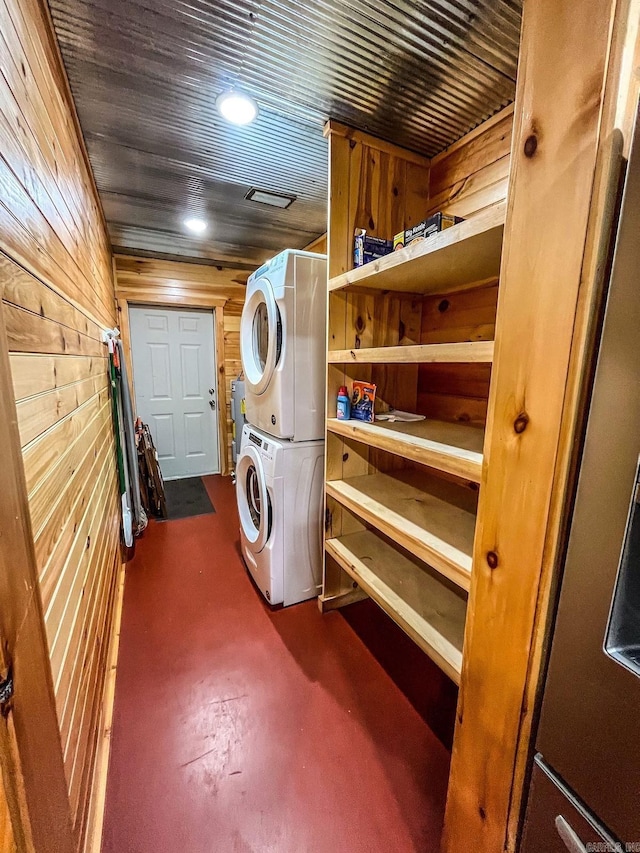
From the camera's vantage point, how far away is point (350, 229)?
1.61m

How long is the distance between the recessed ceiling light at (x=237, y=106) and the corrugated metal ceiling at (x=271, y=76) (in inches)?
1.4

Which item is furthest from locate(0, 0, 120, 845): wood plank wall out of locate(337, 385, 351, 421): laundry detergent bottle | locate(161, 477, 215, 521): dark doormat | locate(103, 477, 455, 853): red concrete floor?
locate(161, 477, 215, 521): dark doormat

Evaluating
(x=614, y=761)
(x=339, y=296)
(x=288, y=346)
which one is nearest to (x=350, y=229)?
(x=339, y=296)

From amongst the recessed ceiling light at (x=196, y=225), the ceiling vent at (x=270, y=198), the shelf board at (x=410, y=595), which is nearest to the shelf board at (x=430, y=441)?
the shelf board at (x=410, y=595)

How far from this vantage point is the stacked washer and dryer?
172cm

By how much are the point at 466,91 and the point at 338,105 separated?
497 millimetres

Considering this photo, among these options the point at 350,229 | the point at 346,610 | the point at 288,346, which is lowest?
the point at 346,610

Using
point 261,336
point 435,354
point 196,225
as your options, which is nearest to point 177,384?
point 196,225

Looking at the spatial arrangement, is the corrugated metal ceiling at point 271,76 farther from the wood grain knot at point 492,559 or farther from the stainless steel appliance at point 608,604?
the wood grain knot at point 492,559

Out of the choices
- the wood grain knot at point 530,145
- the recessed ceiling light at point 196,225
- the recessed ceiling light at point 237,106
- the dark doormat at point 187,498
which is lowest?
the dark doormat at point 187,498

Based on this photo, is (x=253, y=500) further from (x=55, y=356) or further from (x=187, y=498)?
(x=187, y=498)

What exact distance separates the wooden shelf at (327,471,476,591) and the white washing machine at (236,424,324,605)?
20cm

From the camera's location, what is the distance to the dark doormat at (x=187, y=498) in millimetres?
3229

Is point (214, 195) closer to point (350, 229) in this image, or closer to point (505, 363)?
point (350, 229)
